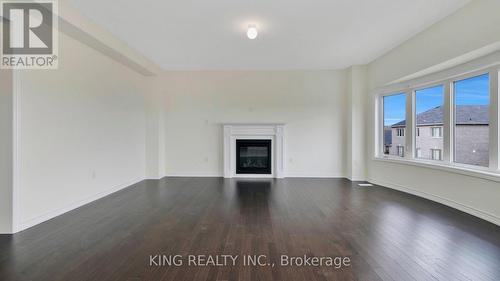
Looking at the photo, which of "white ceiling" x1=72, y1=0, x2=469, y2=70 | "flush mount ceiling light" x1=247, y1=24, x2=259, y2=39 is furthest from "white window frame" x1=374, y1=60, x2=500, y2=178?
"flush mount ceiling light" x1=247, y1=24, x2=259, y2=39

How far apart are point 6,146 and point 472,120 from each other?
20.5ft

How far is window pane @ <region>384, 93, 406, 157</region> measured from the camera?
471cm

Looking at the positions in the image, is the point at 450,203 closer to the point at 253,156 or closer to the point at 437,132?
the point at 437,132

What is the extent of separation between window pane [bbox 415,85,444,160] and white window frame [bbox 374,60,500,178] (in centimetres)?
8

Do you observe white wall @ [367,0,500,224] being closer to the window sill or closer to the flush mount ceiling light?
the window sill

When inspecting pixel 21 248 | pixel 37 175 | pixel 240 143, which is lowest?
pixel 21 248

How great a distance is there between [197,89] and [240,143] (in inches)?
73.5

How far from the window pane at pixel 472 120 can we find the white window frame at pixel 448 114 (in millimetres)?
74

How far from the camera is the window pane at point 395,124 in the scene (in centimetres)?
471

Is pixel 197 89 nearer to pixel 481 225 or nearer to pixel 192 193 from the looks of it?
pixel 192 193

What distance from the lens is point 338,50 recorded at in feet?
14.6

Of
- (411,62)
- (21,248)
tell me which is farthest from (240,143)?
(21,248)

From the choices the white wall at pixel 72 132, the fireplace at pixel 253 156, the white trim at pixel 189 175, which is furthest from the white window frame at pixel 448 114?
the white wall at pixel 72 132

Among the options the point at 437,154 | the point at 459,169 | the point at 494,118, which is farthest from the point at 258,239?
the point at 437,154
